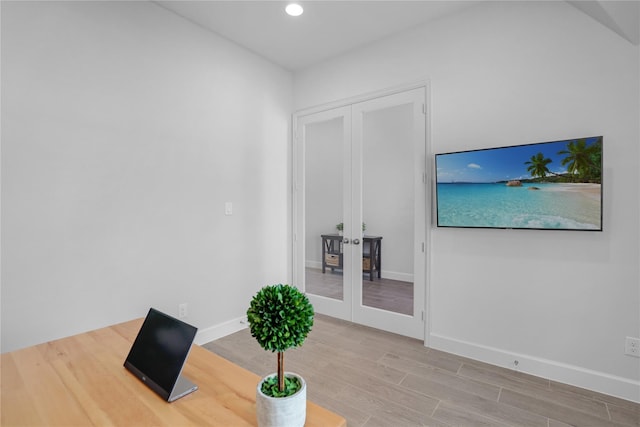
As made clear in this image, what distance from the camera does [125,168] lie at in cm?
251

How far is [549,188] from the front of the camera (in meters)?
2.34

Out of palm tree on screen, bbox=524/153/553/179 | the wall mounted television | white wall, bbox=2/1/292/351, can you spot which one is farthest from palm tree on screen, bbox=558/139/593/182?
white wall, bbox=2/1/292/351

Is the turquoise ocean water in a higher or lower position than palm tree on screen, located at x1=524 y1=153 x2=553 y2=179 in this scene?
lower

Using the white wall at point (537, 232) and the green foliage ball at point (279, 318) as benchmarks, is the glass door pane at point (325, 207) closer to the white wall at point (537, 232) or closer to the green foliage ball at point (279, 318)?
the white wall at point (537, 232)

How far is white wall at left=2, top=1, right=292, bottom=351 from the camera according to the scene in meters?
2.03

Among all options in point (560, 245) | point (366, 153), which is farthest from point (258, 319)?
point (366, 153)

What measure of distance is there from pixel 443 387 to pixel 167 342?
2.01 meters

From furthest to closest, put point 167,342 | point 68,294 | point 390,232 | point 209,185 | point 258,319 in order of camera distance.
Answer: point 390,232
point 209,185
point 68,294
point 167,342
point 258,319

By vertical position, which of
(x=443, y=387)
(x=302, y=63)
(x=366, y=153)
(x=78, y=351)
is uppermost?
(x=302, y=63)

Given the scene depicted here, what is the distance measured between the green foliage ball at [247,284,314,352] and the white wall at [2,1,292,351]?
203 centimetres

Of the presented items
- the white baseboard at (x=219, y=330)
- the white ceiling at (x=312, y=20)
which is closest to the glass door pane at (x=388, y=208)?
the white ceiling at (x=312, y=20)

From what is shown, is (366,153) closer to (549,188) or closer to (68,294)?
(549,188)

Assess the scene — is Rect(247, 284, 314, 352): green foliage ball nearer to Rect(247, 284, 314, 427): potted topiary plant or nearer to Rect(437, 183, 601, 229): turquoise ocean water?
Rect(247, 284, 314, 427): potted topiary plant

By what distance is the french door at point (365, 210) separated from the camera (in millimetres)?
3127
